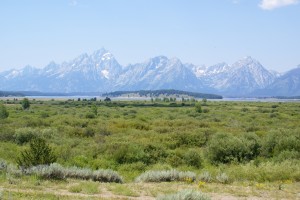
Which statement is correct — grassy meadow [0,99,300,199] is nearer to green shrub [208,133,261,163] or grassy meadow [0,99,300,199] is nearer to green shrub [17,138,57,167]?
green shrub [208,133,261,163]

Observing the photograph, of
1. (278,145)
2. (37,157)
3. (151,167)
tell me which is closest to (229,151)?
(278,145)

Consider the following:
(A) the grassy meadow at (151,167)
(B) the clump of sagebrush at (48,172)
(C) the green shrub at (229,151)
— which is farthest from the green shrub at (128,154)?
(B) the clump of sagebrush at (48,172)

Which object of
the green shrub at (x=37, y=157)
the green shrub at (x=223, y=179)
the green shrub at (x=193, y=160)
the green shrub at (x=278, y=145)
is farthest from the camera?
the green shrub at (x=278, y=145)

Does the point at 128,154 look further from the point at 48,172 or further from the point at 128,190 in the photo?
the point at 128,190

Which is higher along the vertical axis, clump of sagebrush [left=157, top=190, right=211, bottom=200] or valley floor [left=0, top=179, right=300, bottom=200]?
clump of sagebrush [left=157, top=190, right=211, bottom=200]

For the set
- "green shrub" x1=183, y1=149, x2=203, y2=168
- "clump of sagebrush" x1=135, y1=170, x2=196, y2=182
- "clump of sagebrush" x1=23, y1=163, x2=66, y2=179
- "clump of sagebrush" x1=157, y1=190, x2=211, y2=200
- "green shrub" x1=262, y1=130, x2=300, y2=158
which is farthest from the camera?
"green shrub" x1=262, y1=130, x2=300, y2=158

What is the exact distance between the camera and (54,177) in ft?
48.4

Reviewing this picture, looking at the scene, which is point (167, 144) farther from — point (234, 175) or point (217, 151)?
point (234, 175)

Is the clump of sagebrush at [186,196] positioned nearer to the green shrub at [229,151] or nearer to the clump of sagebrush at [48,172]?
the clump of sagebrush at [48,172]

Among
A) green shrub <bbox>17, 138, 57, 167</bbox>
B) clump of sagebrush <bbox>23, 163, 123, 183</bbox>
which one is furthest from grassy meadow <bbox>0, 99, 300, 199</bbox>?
green shrub <bbox>17, 138, 57, 167</bbox>

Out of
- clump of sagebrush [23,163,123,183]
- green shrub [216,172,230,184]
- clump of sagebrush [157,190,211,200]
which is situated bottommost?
green shrub [216,172,230,184]

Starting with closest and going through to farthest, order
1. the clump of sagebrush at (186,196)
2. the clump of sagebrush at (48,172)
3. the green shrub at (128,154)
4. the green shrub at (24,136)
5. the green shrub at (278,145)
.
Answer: the clump of sagebrush at (186,196)
the clump of sagebrush at (48,172)
the green shrub at (128,154)
the green shrub at (278,145)
the green shrub at (24,136)

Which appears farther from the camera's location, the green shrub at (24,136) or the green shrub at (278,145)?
the green shrub at (24,136)

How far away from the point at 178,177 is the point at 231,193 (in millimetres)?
3236
